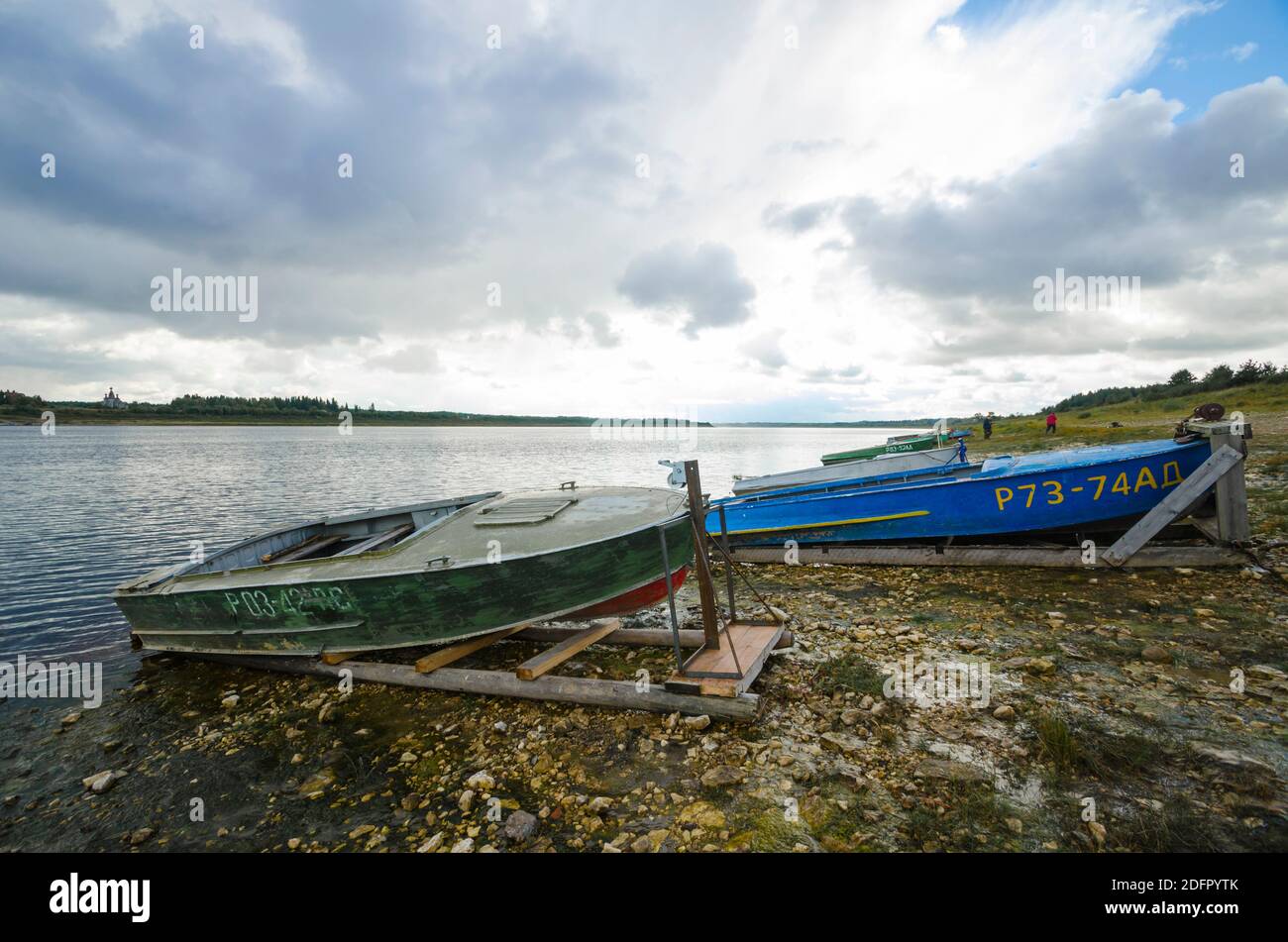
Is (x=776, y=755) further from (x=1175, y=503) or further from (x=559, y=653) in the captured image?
(x=1175, y=503)

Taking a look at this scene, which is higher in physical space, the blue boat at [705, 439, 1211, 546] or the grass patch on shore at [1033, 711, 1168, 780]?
the blue boat at [705, 439, 1211, 546]

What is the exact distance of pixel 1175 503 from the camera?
8414 mm

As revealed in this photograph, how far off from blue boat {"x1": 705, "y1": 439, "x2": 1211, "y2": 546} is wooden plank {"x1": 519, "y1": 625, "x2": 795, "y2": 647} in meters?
1.76

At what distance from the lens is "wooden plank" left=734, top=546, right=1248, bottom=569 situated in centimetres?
852

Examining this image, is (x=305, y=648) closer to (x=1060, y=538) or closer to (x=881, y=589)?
(x=881, y=589)

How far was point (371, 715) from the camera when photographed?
20.9ft

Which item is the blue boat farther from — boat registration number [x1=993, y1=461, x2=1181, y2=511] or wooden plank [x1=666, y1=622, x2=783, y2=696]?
wooden plank [x1=666, y1=622, x2=783, y2=696]

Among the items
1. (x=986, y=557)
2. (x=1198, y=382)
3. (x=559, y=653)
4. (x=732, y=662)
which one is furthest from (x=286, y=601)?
(x=1198, y=382)

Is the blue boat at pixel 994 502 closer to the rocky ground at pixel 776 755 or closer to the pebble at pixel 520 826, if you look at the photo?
the rocky ground at pixel 776 755

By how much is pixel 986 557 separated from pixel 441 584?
370 inches

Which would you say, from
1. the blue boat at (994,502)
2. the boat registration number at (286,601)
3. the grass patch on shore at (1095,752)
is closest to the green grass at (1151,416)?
the blue boat at (994,502)

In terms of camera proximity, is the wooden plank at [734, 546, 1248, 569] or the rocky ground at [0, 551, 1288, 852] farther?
the wooden plank at [734, 546, 1248, 569]

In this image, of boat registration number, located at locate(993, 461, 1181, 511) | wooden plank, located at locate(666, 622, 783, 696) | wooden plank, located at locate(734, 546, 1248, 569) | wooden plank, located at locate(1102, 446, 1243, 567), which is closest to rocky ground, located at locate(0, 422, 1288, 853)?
wooden plank, located at locate(666, 622, 783, 696)
